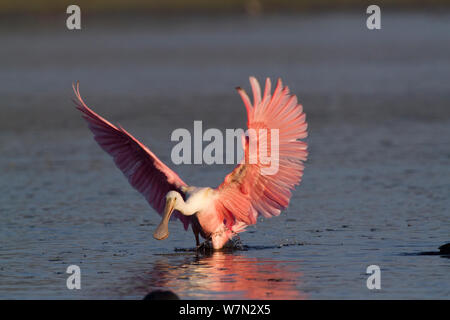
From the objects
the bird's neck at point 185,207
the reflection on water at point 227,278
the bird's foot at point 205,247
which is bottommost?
the reflection on water at point 227,278

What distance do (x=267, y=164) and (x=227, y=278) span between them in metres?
1.70

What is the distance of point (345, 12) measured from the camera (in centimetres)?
6353

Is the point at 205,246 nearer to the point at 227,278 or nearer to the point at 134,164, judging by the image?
the point at 134,164

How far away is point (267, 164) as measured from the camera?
1266 centimetres

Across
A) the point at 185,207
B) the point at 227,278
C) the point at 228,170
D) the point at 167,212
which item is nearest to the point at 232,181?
the point at 185,207

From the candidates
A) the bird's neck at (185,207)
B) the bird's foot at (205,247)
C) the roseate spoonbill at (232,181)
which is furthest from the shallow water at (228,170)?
the bird's neck at (185,207)

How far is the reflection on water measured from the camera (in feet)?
35.7

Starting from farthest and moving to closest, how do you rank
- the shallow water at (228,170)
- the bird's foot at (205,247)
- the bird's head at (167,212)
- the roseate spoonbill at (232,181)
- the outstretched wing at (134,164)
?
the outstretched wing at (134,164), the bird's foot at (205,247), the bird's head at (167,212), the roseate spoonbill at (232,181), the shallow water at (228,170)

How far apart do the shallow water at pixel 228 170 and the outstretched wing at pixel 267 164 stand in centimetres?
58

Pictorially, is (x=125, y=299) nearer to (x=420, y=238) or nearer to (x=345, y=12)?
(x=420, y=238)

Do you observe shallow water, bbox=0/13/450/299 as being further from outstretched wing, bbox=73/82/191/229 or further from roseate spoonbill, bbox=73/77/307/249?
outstretched wing, bbox=73/82/191/229

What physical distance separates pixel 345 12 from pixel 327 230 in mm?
51042

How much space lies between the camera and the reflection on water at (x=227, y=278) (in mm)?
10883

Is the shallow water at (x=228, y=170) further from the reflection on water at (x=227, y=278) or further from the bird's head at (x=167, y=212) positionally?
the bird's head at (x=167, y=212)
